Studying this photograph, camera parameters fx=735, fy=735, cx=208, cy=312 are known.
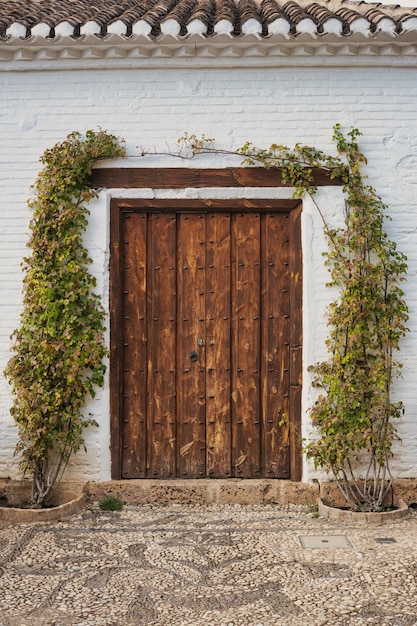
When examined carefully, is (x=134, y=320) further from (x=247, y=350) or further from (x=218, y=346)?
(x=247, y=350)

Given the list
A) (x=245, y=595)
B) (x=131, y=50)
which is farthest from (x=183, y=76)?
(x=245, y=595)

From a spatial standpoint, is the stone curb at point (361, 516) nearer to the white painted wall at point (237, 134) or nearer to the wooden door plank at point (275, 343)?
the white painted wall at point (237, 134)

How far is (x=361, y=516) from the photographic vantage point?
539cm

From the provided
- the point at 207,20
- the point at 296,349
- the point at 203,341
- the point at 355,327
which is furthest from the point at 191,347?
the point at 207,20

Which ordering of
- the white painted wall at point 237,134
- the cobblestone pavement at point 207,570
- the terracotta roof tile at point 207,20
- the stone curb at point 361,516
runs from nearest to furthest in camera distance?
1. the cobblestone pavement at point 207,570
2. the stone curb at point 361,516
3. the terracotta roof tile at point 207,20
4. the white painted wall at point 237,134

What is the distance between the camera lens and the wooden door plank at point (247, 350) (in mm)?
5945

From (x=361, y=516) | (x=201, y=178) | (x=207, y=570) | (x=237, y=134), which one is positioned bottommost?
(x=207, y=570)

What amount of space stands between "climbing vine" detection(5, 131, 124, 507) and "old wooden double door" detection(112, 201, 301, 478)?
296mm

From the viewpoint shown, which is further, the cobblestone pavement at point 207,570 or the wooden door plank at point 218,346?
the wooden door plank at point 218,346

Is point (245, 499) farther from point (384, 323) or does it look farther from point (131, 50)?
point (131, 50)

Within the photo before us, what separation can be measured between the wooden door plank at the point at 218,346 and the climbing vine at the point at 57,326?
88 cm

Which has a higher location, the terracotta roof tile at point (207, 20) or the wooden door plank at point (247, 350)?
the terracotta roof tile at point (207, 20)

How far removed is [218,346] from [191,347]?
0.22 m

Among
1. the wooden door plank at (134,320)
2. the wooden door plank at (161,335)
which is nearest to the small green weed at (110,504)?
the wooden door plank at (161,335)
